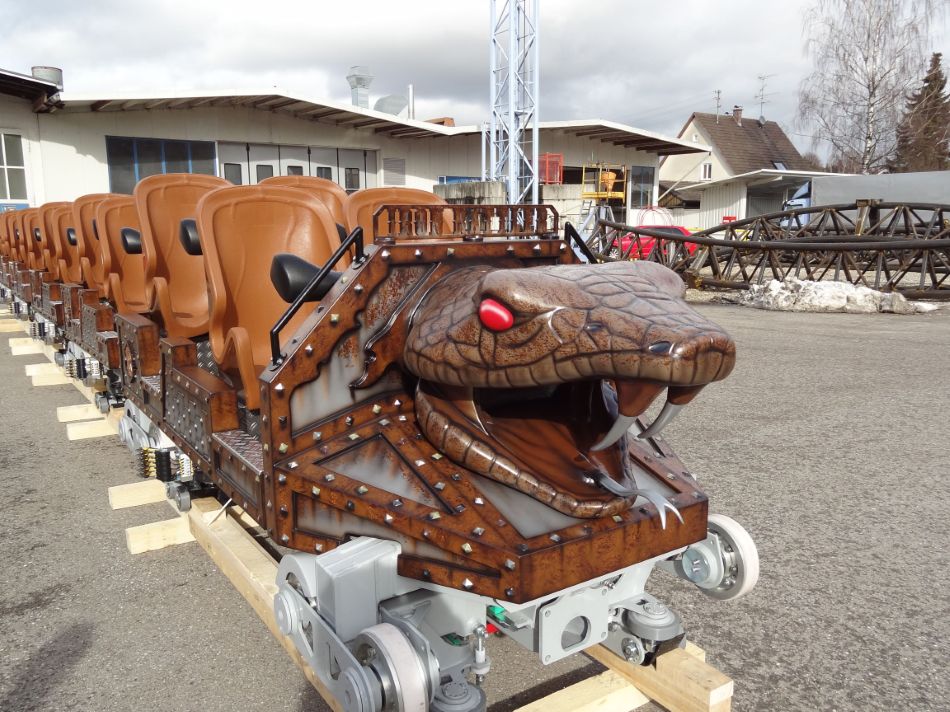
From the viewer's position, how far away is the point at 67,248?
22.0 ft

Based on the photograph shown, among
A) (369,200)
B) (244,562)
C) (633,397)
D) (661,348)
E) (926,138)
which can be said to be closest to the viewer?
(661,348)

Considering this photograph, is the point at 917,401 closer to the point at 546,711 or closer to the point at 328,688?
the point at 546,711

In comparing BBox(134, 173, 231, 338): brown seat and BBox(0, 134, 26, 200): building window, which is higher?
BBox(0, 134, 26, 200): building window

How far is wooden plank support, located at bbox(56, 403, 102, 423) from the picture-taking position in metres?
5.36

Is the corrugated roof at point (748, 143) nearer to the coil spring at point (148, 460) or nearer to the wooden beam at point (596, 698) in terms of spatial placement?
the coil spring at point (148, 460)

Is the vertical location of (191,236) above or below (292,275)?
above

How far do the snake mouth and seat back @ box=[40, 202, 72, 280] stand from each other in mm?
6249

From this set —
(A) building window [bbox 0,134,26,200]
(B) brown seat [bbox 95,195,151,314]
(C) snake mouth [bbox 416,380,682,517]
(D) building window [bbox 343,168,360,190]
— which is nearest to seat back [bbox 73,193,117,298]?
(B) brown seat [bbox 95,195,151,314]

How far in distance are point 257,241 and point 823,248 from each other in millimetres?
10538

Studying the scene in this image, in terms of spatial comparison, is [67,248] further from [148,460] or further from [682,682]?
[682,682]

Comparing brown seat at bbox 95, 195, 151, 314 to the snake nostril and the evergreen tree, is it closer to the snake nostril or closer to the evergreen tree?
the snake nostril

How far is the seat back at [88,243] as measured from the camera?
17.7ft

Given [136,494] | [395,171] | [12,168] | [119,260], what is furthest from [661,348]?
[395,171]

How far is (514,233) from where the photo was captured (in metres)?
2.29
